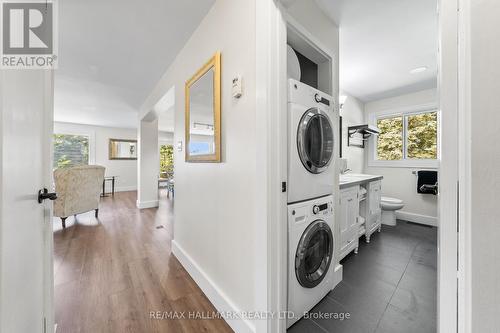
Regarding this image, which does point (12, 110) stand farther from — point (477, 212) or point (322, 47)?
point (322, 47)

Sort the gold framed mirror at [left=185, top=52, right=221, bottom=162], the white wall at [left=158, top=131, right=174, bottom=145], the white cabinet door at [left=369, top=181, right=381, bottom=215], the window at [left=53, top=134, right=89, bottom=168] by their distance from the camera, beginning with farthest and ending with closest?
the white wall at [left=158, top=131, right=174, bottom=145] < the window at [left=53, top=134, right=89, bottom=168] < the white cabinet door at [left=369, top=181, right=381, bottom=215] < the gold framed mirror at [left=185, top=52, right=221, bottom=162]

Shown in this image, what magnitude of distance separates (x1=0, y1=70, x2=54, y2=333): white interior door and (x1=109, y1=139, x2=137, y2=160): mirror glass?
659cm

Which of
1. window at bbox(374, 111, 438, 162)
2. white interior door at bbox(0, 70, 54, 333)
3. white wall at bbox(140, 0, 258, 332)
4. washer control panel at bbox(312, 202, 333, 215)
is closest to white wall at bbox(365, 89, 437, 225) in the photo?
window at bbox(374, 111, 438, 162)

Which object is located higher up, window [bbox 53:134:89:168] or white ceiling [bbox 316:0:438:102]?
white ceiling [bbox 316:0:438:102]

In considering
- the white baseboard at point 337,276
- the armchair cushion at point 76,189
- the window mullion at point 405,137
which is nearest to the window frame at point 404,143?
the window mullion at point 405,137

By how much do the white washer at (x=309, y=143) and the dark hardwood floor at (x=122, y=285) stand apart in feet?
3.59

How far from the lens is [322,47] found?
149 cm

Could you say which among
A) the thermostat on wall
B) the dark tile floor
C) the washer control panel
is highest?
the thermostat on wall

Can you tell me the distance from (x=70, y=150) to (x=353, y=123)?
807cm

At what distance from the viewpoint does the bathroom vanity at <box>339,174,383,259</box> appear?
6.09 ft

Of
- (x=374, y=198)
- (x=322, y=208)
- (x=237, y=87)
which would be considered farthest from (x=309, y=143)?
(x=374, y=198)

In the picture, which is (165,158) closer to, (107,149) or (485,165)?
(107,149)

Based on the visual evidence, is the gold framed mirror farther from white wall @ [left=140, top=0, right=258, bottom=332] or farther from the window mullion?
the window mullion

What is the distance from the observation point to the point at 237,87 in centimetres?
117
